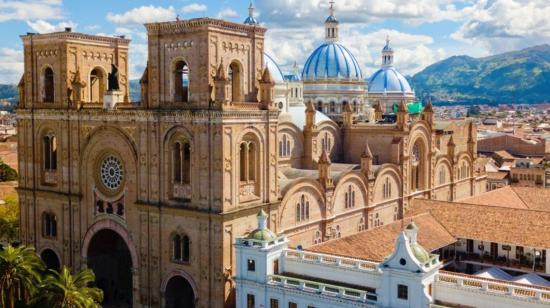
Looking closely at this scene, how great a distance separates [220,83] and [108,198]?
1424 cm

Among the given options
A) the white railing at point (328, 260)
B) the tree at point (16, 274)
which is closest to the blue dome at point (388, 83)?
the white railing at point (328, 260)

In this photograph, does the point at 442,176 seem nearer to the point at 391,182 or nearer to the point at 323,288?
the point at 391,182

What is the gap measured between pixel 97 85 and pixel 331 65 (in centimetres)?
3992

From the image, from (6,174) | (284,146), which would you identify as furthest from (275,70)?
(6,174)

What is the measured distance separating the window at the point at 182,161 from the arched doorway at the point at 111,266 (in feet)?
33.3

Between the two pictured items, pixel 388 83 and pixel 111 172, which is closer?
pixel 111 172

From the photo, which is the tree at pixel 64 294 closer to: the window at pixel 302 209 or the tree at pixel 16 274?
the tree at pixel 16 274

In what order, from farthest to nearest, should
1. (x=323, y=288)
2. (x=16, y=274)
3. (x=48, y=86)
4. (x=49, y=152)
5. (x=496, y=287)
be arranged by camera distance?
1. (x=48, y=86)
2. (x=49, y=152)
3. (x=16, y=274)
4. (x=323, y=288)
5. (x=496, y=287)

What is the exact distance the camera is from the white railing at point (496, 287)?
3612 centimetres

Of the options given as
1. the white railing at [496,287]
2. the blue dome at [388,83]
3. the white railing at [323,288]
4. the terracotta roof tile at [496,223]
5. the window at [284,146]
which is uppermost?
the blue dome at [388,83]

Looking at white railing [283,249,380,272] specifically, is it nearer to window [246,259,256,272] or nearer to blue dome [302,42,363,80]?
window [246,259,256,272]

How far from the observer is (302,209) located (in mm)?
54688

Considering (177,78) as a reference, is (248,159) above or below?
below

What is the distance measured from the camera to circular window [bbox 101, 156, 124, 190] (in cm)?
5222
